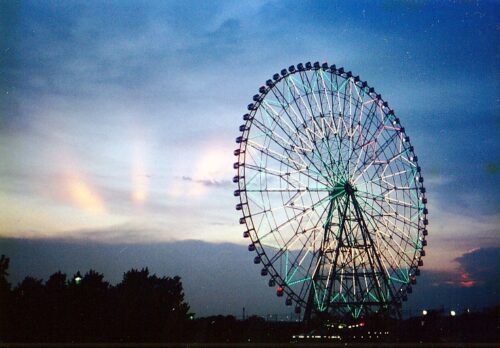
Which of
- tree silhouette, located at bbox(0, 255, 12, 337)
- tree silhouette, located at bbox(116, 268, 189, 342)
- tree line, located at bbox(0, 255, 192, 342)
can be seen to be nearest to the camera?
tree silhouette, located at bbox(0, 255, 12, 337)

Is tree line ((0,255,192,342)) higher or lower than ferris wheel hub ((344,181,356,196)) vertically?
lower

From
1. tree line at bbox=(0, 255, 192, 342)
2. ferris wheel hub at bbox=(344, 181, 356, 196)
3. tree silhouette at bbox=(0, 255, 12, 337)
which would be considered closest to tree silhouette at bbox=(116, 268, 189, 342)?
tree line at bbox=(0, 255, 192, 342)

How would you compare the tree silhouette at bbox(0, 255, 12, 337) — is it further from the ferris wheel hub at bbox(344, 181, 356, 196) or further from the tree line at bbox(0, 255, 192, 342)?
the ferris wheel hub at bbox(344, 181, 356, 196)

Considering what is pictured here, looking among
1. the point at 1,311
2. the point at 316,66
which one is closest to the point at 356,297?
the point at 316,66

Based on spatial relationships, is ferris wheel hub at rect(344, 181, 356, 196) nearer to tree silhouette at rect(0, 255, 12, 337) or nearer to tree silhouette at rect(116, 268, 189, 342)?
tree silhouette at rect(116, 268, 189, 342)

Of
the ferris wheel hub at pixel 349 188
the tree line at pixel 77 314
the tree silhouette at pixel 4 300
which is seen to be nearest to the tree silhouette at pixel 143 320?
the tree line at pixel 77 314

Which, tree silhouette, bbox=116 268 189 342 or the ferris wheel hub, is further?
tree silhouette, bbox=116 268 189 342

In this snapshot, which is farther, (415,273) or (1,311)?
(415,273)

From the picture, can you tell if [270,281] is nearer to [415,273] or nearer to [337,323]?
[337,323]

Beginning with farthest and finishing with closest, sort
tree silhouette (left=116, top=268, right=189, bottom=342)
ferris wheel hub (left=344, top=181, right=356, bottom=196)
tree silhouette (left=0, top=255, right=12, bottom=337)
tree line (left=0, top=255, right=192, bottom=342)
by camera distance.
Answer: tree silhouette (left=116, top=268, right=189, bottom=342)
ferris wheel hub (left=344, top=181, right=356, bottom=196)
tree line (left=0, top=255, right=192, bottom=342)
tree silhouette (left=0, top=255, right=12, bottom=337)
